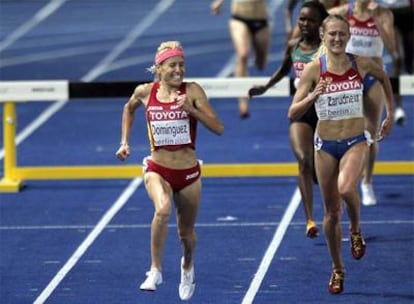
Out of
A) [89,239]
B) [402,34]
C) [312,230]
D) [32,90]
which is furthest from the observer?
[402,34]

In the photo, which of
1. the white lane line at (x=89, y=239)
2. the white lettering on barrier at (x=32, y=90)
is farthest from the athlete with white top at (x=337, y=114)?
the white lettering on barrier at (x=32, y=90)

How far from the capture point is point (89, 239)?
15.7m

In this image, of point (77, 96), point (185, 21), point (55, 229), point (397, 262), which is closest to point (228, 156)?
point (77, 96)

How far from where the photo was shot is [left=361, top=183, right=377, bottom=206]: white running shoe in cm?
1667

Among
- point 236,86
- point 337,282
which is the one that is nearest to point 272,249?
point 337,282

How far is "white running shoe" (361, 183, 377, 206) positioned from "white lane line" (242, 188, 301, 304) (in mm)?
670

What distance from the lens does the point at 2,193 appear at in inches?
699

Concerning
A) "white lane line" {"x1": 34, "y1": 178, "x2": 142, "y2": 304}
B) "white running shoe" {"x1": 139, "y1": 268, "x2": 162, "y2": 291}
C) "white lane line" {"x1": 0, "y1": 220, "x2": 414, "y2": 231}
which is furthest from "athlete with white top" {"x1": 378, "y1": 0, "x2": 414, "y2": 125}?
"white running shoe" {"x1": 139, "y1": 268, "x2": 162, "y2": 291}

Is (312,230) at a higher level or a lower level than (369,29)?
lower

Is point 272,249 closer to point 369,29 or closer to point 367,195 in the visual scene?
point 367,195

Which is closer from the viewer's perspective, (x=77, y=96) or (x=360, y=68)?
(x=360, y=68)

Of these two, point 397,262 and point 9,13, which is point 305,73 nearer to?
point 397,262

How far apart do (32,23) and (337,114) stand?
1741 centimetres

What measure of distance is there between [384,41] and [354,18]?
1.34 feet
